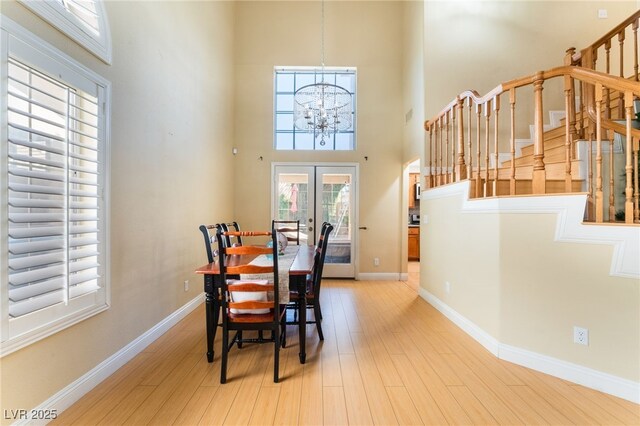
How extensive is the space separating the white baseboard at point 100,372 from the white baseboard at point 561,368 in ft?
10.0

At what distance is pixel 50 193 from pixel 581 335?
356 centimetres

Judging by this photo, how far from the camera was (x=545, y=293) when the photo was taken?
220 cm

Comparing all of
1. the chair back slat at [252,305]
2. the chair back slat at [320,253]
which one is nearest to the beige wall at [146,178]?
the chair back slat at [252,305]

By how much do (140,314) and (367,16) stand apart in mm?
5715

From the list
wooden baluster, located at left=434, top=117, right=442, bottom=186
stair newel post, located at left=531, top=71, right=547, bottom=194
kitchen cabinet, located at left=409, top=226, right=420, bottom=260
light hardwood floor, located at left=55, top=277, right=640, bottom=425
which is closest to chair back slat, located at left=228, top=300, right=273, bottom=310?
light hardwood floor, located at left=55, top=277, right=640, bottom=425

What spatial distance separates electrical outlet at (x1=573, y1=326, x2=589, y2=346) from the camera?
2.02 meters

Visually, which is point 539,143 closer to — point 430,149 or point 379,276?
point 430,149

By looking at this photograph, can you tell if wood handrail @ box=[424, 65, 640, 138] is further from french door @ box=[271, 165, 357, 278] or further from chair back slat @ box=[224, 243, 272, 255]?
french door @ box=[271, 165, 357, 278]

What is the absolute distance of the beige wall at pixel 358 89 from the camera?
5.16m

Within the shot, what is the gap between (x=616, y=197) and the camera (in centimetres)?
258

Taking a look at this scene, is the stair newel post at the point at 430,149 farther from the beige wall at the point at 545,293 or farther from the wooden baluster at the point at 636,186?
the wooden baluster at the point at 636,186

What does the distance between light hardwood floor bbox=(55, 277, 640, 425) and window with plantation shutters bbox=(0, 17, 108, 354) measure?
64 cm

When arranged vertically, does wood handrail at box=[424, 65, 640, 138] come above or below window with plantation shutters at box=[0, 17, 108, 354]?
above

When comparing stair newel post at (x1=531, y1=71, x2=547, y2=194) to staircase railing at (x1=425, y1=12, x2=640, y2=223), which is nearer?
staircase railing at (x1=425, y1=12, x2=640, y2=223)
